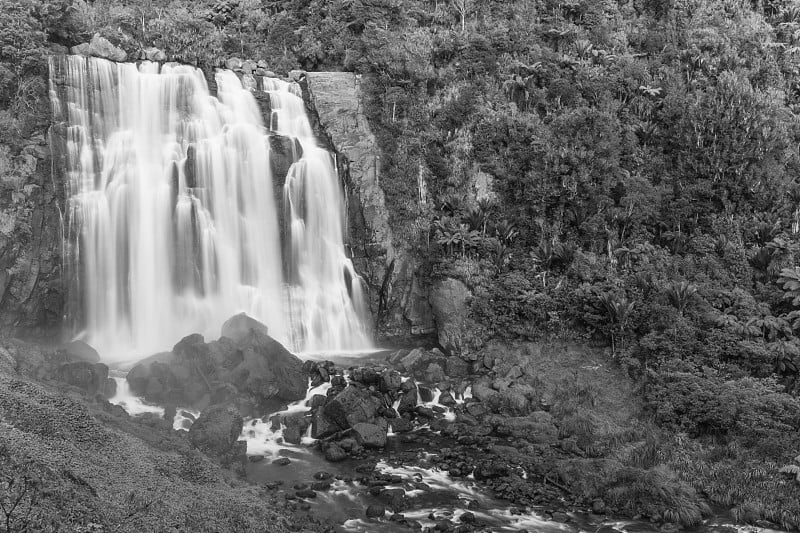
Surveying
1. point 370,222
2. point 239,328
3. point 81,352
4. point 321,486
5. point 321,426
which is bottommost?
point 321,486

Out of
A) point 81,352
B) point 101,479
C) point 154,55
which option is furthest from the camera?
point 154,55

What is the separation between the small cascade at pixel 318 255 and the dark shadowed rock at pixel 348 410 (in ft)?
22.2

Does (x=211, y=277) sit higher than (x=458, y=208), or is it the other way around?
(x=458, y=208)

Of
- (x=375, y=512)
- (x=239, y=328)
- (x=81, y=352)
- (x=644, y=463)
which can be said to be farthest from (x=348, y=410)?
(x=81, y=352)

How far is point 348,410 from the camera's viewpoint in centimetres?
1597

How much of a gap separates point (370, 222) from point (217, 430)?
13.1 metres

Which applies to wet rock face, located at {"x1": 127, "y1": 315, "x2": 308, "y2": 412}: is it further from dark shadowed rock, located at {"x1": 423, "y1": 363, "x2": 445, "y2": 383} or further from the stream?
dark shadowed rock, located at {"x1": 423, "y1": 363, "x2": 445, "y2": 383}

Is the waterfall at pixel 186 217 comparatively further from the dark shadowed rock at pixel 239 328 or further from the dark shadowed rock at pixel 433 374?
the dark shadowed rock at pixel 433 374

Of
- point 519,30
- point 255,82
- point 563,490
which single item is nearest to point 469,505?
point 563,490

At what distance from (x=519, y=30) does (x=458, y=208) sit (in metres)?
13.9

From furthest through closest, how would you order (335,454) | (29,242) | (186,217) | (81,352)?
(186,217) → (29,242) → (81,352) → (335,454)

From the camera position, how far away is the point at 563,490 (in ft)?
44.0

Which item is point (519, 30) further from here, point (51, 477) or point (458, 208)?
point (51, 477)

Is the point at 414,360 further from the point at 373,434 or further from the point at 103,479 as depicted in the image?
the point at 103,479
